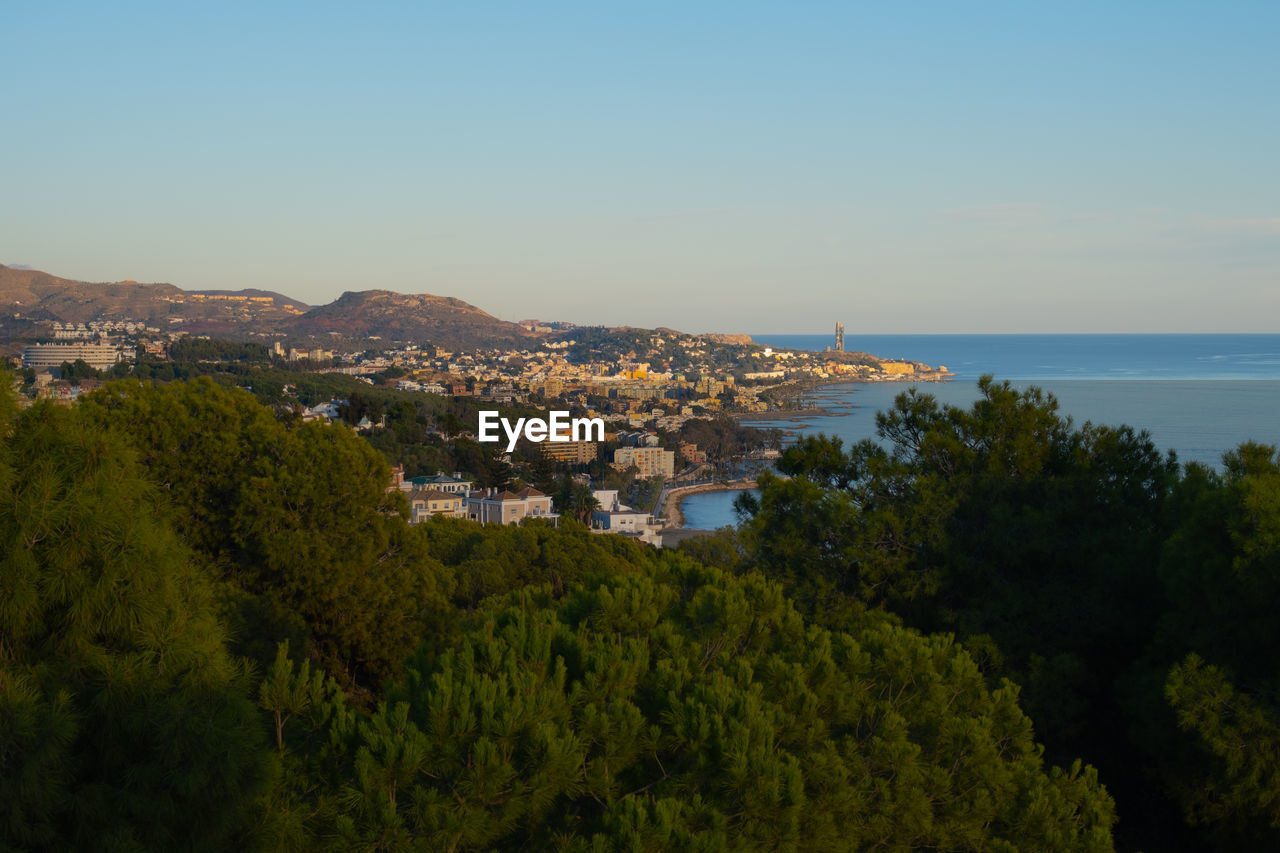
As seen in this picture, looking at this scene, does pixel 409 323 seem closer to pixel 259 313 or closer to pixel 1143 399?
pixel 259 313

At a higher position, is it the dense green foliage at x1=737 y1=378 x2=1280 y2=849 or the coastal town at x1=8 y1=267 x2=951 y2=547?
the dense green foliage at x1=737 y1=378 x2=1280 y2=849

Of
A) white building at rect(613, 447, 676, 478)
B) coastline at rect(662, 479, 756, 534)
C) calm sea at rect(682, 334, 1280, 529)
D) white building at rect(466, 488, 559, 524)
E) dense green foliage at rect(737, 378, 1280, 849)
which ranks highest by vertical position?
dense green foliage at rect(737, 378, 1280, 849)

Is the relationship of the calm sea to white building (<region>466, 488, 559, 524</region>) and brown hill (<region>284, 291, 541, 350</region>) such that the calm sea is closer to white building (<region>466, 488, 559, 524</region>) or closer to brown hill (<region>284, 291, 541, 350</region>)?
white building (<region>466, 488, 559, 524</region>)

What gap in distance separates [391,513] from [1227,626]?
4.90 meters

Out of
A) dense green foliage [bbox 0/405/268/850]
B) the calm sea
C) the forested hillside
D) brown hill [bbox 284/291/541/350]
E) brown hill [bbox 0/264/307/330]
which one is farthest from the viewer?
brown hill [bbox 284/291/541/350]

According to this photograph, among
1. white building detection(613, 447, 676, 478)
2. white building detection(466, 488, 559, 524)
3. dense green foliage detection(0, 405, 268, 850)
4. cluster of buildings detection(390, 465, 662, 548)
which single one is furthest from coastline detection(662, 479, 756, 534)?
dense green foliage detection(0, 405, 268, 850)

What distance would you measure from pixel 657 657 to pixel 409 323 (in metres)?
152

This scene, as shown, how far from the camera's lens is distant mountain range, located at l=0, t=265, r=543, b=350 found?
121188 mm

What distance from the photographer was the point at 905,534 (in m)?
6.67

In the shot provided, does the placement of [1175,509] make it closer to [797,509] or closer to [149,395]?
[797,509]

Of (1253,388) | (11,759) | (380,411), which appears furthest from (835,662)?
(1253,388)

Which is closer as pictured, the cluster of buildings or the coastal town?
the cluster of buildings

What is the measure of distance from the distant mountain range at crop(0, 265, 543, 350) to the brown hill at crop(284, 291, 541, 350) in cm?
14

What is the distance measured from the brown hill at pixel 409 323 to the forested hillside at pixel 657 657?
13105cm
